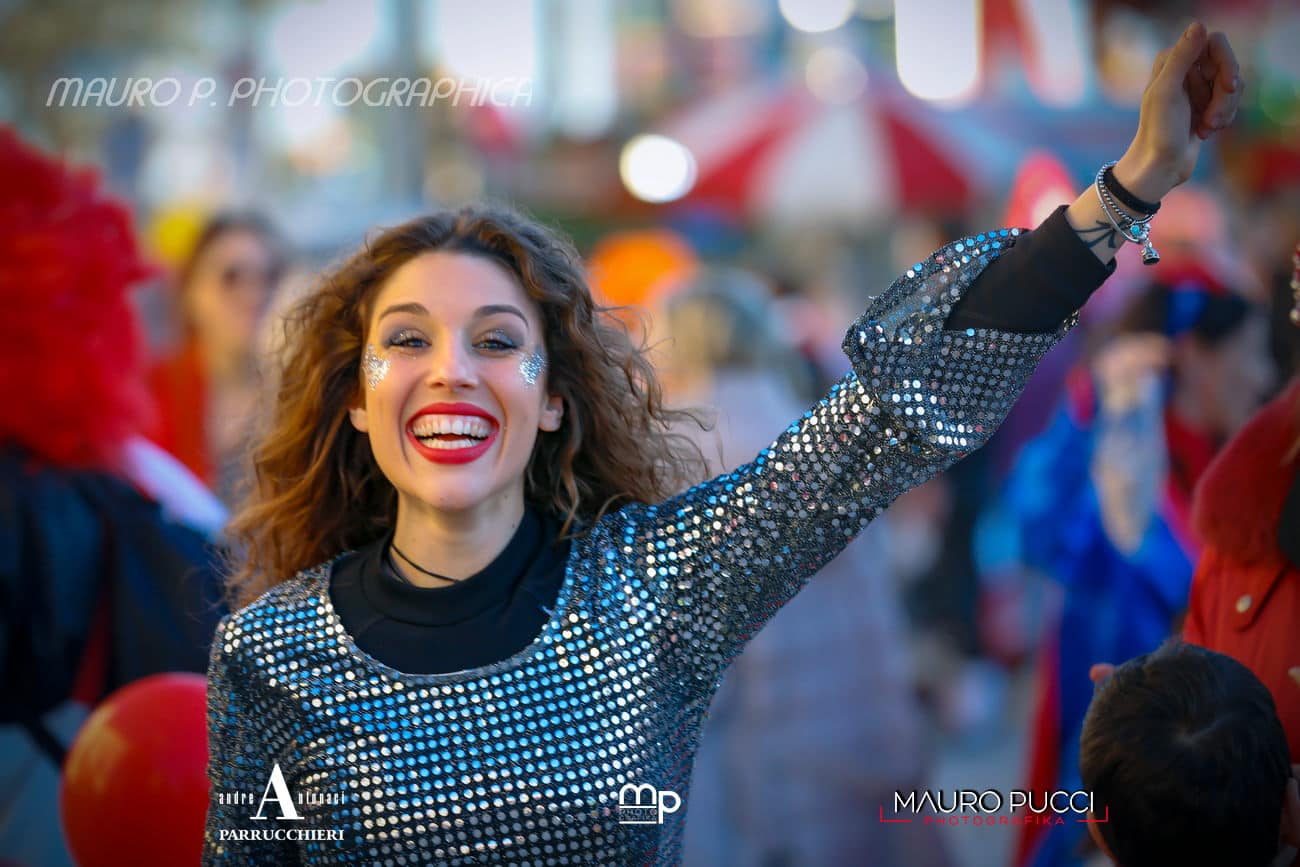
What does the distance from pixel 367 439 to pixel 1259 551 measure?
154 centimetres

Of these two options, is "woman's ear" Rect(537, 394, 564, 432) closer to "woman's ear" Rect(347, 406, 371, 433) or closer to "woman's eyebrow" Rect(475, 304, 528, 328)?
"woman's eyebrow" Rect(475, 304, 528, 328)

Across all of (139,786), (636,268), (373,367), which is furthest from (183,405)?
(636,268)

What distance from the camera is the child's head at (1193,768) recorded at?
173cm

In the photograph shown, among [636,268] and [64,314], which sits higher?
[636,268]

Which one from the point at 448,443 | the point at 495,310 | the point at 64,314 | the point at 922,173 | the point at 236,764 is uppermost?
the point at 922,173

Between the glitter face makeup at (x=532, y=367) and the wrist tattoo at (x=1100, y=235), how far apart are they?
2.88ft

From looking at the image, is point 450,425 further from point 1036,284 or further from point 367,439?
point 1036,284

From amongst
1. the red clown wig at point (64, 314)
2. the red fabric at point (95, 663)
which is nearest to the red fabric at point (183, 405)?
the red clown wig at point (64, 314)

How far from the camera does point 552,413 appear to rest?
226cm

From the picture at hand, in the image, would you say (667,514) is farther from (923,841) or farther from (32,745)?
(923,841)

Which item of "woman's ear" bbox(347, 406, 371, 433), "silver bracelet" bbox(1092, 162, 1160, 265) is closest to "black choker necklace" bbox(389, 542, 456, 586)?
"woman's ear" bbox(347, 406, 371, 433)

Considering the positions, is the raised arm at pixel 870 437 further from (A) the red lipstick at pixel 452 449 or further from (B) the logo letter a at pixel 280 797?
(B) the logo letter a at pixel 280 797

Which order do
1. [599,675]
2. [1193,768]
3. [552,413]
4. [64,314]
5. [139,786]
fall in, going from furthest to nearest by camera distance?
[64,314] → [139,786] → [552,413] → [599,675] → [1193,768]

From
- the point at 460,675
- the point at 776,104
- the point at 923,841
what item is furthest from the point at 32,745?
the point at 776,104
